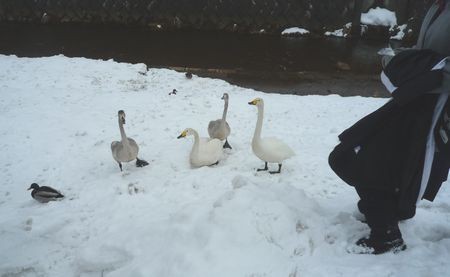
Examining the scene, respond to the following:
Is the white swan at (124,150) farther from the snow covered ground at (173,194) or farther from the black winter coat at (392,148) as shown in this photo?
the black winter coat at (392,148)

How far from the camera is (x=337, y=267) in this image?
10.1 feet

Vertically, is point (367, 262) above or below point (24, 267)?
above

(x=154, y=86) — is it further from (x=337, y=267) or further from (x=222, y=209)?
(x=337, y=267)

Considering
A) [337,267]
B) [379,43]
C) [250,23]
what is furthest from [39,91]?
[379,43]

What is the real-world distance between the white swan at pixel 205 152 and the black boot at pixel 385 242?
298 centimetres

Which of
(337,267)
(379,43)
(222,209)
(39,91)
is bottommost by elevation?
(337,267)

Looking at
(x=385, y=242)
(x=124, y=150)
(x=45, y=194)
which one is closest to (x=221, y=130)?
(x=124, y=150)

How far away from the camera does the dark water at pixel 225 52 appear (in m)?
11.5

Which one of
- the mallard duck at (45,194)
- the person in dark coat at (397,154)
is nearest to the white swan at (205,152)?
the mallard duck at (45,194)

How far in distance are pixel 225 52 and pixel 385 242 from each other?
441 inches

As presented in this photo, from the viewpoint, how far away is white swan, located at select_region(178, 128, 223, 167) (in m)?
5.83

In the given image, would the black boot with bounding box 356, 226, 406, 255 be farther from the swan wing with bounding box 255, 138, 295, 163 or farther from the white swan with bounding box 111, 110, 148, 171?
the white swan with bounding box 111, 110, 148, 171

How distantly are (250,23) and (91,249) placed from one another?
43.7 feet

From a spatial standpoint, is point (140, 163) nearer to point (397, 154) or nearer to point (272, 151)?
point (272, 151)
